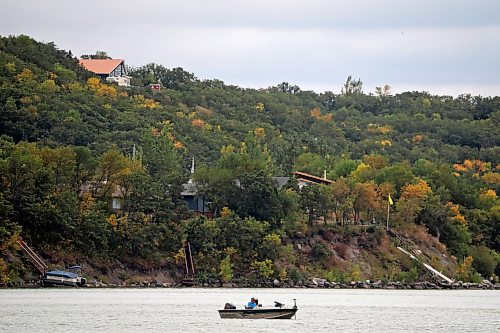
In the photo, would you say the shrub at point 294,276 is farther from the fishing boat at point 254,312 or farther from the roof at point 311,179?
the fishing boat at point 254,312

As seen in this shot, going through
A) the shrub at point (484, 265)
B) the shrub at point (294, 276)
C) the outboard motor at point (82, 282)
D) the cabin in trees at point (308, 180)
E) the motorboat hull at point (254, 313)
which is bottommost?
the shrub at point (484, 265)

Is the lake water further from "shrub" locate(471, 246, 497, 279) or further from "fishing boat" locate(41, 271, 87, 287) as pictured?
"shrub" locate(471, 246, 497, 279)

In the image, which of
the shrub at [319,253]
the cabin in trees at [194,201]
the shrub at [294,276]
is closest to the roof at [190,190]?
the cabin in trees at [194,201]

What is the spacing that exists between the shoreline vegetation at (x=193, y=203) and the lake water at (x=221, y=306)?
6442 mm

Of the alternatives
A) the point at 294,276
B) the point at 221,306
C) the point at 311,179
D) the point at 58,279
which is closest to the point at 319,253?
the point at 294,276

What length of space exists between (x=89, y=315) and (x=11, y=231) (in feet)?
89.1

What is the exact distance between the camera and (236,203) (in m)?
128

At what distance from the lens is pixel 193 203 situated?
13438cm

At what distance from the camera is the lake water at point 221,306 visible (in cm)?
7525

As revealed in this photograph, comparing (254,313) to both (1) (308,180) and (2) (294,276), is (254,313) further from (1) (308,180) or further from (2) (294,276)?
(1) (308,180)

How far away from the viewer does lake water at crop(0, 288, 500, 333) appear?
247ft

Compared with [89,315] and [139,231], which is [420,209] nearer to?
[139,231]

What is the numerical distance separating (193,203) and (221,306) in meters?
44.8

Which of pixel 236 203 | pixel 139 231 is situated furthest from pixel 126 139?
pixel 139 231
